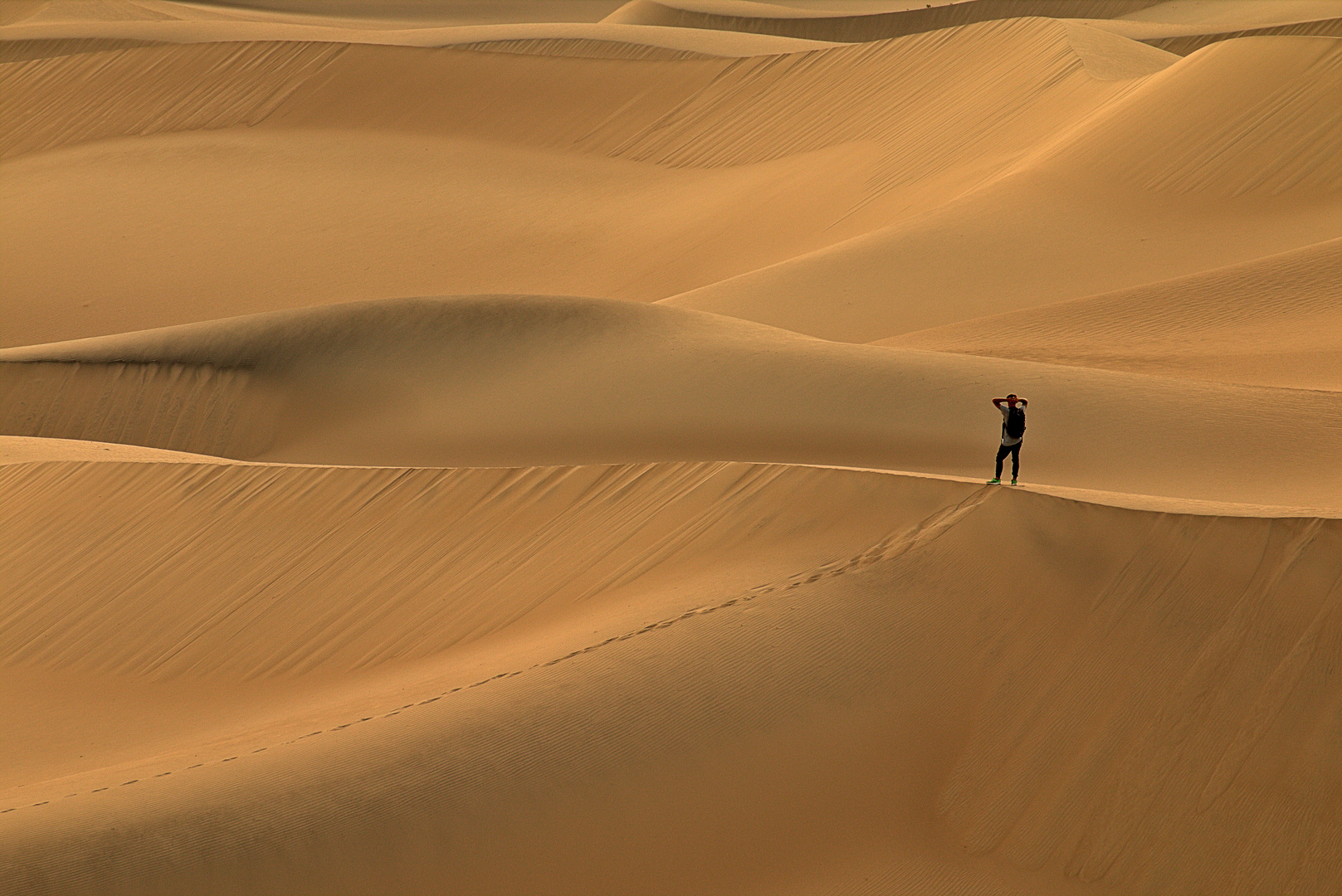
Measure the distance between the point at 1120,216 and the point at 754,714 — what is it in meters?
11.5

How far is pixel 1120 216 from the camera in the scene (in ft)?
53.0

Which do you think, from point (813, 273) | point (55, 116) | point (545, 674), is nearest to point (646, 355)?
point (813, 273)

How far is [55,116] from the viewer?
2433 cm

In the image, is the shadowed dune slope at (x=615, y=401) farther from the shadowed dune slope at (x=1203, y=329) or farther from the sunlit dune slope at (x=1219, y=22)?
the sunlit dune slope at (x=1219, y=22)

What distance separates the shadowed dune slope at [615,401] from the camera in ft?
33.1

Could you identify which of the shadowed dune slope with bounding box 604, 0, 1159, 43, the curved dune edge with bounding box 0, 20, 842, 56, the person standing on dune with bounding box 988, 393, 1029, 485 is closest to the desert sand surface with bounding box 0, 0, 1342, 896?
the person standing on dune with bounding box 988, 393, 1029, 485

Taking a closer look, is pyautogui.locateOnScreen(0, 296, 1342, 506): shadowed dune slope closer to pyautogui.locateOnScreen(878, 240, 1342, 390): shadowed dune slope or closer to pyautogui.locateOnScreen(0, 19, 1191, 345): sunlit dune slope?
pyautogui.locateOnScreen(878, 240, 1342, 390): shadowed dune slope

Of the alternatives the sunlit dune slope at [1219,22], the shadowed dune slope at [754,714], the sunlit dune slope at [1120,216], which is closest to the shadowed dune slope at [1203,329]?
the sunlit dune slope at [1120,216]

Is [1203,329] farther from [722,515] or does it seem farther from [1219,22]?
[1219,22]

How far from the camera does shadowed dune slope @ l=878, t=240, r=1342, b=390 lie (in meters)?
12.2

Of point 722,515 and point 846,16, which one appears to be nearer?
point 722,515

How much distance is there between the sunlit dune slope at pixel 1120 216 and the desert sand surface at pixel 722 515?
6 cm

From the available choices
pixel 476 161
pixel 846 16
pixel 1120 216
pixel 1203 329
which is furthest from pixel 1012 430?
pixel 846 16

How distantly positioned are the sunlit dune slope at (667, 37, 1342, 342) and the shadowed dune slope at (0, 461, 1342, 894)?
272 inches
